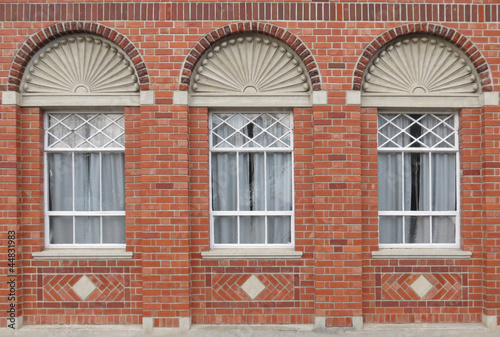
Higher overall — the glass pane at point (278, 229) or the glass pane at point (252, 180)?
the glass pane at point (252, 180)

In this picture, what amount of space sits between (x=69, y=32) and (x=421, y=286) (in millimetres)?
6078

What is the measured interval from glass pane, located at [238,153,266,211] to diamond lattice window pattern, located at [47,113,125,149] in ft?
5.84

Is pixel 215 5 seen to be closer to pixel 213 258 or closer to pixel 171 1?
pixel 171 1

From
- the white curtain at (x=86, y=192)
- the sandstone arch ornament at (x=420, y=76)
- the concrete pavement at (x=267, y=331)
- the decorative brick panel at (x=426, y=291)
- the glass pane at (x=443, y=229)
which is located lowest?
the concrete pavement at (x=267, y=331)

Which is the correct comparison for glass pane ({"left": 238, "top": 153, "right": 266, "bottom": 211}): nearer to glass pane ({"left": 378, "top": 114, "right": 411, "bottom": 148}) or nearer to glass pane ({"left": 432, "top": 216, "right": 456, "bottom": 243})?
glass pane ({"left": 378, "top": 114, "right": 411, "bottom": 148})

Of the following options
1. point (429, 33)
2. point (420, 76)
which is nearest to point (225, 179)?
point (420, 76)

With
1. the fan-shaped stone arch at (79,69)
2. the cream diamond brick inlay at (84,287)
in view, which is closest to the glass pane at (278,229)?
the cream diamond brick inlay at (84,287)

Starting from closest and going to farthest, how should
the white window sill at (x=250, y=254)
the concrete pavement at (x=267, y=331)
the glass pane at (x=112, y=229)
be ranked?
the concrete pavement at (x=267, y=331), the white window sill at (x=250, y=254), the glass pane at (x=112, y=229)

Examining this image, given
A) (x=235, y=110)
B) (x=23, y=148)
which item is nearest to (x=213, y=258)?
(x=235, y=110)

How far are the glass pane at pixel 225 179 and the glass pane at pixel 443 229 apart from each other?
115 inches

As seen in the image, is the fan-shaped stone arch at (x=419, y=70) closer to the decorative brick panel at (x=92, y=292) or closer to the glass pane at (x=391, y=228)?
the glass pane at (x=391, y=228)

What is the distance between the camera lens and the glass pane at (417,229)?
6.01 meters

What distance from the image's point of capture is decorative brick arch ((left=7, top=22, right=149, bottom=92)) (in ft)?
18.7

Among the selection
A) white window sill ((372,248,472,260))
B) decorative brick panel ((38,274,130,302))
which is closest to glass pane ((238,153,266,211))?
white window sill ((372,248,472,260))
